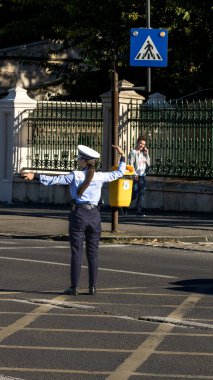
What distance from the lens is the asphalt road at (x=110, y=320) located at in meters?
9.64

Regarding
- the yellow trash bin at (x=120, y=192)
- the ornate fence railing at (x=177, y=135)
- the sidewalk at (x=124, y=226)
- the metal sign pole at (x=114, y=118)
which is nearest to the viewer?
the yellow trash bin at (x=120, y=192)

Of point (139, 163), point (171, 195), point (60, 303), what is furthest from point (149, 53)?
point (60, 303)

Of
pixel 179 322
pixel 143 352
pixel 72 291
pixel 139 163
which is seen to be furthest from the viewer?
pixel 139 163

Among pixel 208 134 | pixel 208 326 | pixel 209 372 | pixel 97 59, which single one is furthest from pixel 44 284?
pixel 97 59

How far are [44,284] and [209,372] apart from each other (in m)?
5.74

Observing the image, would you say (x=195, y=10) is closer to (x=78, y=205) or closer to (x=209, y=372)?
(x=78, y=205)

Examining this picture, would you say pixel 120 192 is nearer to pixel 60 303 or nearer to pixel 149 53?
pixel 149 53

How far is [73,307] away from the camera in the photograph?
13.0m

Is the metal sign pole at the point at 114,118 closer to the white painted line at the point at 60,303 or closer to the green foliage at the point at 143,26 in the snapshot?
the white painted line at the point at 60,303

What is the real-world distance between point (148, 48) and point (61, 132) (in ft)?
18.6

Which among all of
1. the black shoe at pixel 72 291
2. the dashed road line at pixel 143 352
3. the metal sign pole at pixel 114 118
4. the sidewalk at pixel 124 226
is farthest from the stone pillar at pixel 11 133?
the dashed road line at pixel 143 352

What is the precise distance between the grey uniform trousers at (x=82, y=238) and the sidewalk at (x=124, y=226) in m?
7.44

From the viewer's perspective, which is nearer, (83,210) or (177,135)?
(83,210)

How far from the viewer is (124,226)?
2409cm
